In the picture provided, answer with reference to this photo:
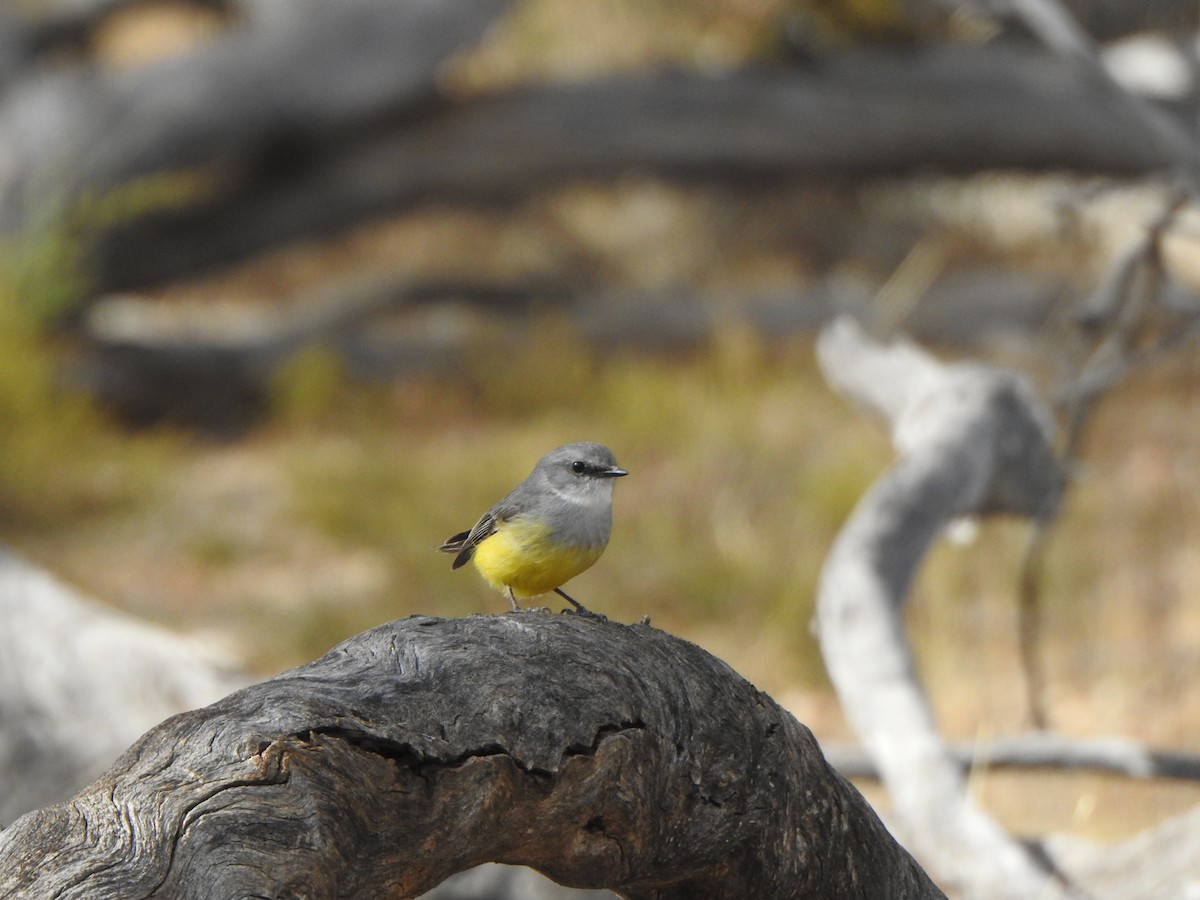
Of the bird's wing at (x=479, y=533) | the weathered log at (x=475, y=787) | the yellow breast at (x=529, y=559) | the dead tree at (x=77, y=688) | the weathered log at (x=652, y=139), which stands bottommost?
the weathered log at (x=475, y=787)

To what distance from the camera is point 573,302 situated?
10.2 meters

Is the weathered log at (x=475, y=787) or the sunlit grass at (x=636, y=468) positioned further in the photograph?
the sunlit grass at (x=636, y=468)

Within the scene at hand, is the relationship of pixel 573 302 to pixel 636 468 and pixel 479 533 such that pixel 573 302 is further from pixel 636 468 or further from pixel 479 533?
pixel 479 533

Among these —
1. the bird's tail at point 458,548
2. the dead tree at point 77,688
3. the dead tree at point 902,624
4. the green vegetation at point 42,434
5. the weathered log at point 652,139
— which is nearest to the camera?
the bird's tail at point 458,548

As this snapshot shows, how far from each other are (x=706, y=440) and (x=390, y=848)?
649 centimetres

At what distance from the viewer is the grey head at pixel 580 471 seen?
258 centimetres

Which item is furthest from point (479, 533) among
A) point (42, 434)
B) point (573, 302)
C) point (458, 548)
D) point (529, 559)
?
point (573, 302)

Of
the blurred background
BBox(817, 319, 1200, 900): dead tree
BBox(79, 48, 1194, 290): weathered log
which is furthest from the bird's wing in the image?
BBox(79, 48, 1194, 290): weathered log

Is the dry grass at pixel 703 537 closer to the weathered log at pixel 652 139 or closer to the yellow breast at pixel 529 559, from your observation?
the weathered log at pixel 652 139

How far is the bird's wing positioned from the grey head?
0.09 metres

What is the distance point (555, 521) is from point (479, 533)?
248mm

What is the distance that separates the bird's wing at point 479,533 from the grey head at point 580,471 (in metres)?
0.09

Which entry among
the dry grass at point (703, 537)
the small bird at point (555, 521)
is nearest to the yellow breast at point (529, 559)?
the small bird at point (555, 521)

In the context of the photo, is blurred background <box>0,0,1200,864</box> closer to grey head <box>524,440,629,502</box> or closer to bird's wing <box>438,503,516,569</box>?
bird's wing <box>438,503,516,569</box>
